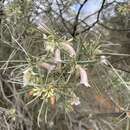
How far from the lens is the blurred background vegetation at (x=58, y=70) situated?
1390mm

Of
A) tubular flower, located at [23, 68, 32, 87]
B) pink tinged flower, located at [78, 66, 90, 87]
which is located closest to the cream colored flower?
pink tinged flower, located at [78, 66, 90, 87]

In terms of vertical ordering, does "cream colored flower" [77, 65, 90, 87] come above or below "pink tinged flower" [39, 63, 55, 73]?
below

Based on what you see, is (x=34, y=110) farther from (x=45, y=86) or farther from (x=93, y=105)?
(x=45, y=86)

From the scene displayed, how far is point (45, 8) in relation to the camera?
2.85 meters

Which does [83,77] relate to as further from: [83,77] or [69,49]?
[69,49]

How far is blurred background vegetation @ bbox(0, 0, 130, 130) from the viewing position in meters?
1.39

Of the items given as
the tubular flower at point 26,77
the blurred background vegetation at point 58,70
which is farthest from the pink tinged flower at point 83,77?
the tubular flower at point 26,77

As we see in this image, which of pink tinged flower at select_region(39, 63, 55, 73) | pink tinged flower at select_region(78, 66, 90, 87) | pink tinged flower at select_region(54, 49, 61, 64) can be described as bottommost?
pink tinged flower at select_region(78, 66, 90, 87)

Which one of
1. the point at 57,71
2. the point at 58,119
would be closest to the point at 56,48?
the point at 57,71

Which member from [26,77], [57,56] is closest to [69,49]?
[57,56]

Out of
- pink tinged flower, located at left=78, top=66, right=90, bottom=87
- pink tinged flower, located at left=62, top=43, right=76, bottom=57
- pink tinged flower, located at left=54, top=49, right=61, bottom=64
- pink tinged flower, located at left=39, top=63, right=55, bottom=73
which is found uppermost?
pink tinged flower, located at left=62, top=43, right=76, bottom=57

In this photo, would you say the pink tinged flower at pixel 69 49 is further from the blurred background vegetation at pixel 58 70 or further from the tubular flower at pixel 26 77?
the tubular flower at pixel 26 77

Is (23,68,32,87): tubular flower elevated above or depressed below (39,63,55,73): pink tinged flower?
below

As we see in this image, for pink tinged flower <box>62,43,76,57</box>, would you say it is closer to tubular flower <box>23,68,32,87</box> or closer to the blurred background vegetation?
the blurred background vegetation
